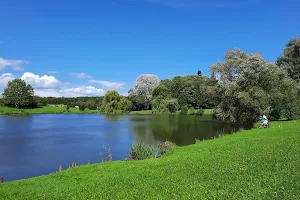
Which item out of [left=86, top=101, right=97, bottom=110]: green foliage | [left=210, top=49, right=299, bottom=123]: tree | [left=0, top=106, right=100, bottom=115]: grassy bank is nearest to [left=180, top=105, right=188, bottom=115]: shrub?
[left=86, top=101, right=97, bottom=110]: green foliage

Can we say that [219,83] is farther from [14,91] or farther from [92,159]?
[14,91]

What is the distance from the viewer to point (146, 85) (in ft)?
304

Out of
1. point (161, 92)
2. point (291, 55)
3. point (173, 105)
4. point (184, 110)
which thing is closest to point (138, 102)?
point (161, 92)

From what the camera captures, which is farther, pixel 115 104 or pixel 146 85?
pixel 146 85

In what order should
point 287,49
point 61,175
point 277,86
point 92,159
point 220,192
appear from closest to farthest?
point 220,192 → point 61,175 → point 92,159 → point 277,86 → point 287,49

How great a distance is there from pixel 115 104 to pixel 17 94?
37496mm

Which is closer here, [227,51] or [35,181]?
[35,181]

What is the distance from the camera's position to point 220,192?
7.48 m

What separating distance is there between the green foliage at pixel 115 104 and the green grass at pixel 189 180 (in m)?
71.7

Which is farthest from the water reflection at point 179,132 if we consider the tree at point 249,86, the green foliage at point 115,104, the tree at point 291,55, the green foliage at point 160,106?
the green foliage at point 115,104

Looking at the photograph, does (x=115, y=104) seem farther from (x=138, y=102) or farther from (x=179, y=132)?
(x=179, y=132)

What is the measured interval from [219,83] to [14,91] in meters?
82.9

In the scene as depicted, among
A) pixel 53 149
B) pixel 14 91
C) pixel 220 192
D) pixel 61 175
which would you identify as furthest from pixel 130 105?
pixel 220 192

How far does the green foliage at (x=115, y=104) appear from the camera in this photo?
8475cm
